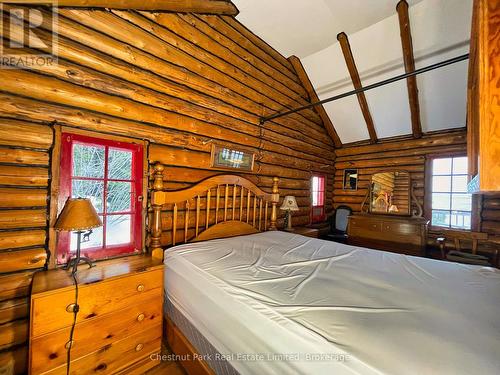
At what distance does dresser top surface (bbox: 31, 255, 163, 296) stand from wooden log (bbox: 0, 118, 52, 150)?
98 centimetres

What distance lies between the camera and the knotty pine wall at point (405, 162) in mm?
3557

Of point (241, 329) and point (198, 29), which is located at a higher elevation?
point (198, 29)

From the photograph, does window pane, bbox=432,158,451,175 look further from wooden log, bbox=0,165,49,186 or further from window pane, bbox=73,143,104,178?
wooden log, bbox=0,165,49,186

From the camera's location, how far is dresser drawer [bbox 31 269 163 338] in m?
1.24

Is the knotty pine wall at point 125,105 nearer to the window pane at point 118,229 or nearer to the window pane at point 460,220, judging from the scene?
the window pane at point 118,229

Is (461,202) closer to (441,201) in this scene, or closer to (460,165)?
(441,201)

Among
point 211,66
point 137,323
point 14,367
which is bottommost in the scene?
point 14,367

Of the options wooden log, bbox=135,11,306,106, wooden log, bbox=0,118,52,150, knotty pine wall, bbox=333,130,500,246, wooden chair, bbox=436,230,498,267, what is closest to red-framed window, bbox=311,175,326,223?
knotty pine wall, bbox=333,130,500,246

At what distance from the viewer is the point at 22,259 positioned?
1.51m

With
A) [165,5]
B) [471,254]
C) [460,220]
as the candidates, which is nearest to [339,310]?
[165,5]

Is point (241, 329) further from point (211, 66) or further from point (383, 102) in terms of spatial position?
point (383, 102)

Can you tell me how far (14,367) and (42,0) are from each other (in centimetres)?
268

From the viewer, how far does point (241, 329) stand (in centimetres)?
116

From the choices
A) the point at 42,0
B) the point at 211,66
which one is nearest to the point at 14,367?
the point at 42,0
